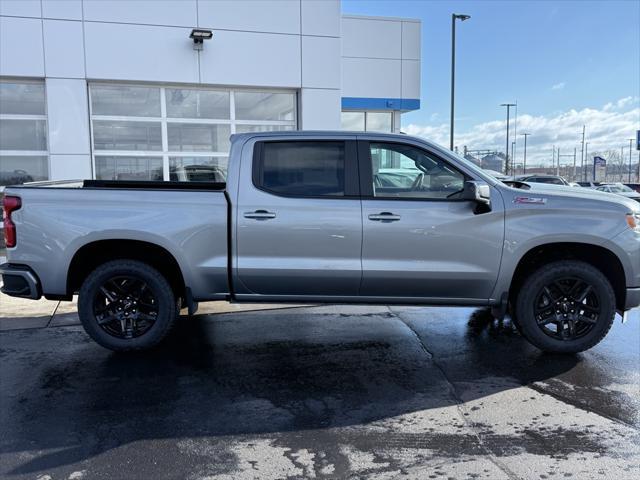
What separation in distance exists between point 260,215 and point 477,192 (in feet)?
6.16

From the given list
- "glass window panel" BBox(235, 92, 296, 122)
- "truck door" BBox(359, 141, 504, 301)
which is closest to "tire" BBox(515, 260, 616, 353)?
"truck door" BBox(359, 141, 504, 301)

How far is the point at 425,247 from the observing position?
4.77 m

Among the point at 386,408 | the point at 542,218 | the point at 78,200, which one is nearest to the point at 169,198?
the point at 78,200

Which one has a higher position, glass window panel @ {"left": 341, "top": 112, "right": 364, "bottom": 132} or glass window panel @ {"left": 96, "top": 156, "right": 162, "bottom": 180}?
glass window panel @ {"left": 341, "top": 112, "right": 364, "bottom": 132}

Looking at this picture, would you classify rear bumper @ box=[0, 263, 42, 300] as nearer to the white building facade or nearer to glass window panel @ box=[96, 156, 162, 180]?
the white building facade

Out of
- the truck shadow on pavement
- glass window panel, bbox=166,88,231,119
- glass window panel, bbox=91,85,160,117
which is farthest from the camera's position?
glass window panel, bbox=166,88,231,119

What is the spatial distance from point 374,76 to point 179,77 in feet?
26.3

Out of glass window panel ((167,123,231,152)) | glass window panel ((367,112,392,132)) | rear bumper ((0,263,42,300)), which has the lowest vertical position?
rear bumper ((0,263,42,300))

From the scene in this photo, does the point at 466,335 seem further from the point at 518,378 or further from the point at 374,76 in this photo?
the point at 374,76

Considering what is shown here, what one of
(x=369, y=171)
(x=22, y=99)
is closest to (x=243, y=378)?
(x=369, y=171)

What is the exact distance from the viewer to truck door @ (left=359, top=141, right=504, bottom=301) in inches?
187

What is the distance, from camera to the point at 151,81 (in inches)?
461

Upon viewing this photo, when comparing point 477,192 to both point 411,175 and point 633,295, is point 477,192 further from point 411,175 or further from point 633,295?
point 633,295

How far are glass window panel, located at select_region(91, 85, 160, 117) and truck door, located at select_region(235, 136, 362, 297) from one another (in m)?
8.05
